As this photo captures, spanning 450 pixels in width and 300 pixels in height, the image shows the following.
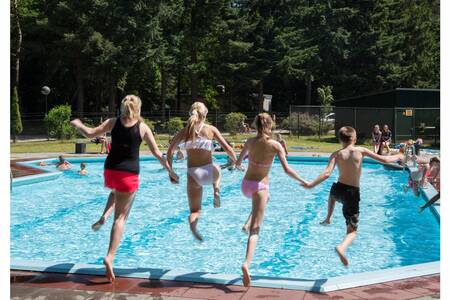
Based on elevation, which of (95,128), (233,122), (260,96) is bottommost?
(95,128)

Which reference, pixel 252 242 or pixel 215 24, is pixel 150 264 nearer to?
pixel 252 242

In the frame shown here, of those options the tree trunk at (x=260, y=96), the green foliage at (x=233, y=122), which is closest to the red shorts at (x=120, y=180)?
the green foliage at (x=233, y=122)

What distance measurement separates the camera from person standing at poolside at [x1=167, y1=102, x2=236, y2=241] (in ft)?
21.7

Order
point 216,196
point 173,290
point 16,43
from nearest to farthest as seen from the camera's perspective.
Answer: point 173,290, point 216,196, point 16,43

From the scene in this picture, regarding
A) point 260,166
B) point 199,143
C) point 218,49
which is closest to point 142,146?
point 218,49

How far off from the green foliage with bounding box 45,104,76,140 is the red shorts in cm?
2724

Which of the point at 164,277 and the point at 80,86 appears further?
the point at 80,86

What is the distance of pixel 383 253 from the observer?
962 cm

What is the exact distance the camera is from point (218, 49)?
4631cm

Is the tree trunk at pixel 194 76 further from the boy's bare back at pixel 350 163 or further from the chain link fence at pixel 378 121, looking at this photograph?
the boy's bare back at pixel 350 163

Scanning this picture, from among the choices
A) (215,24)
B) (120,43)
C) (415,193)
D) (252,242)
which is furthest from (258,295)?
(215,24)

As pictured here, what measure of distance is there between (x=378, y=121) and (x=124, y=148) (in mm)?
27812

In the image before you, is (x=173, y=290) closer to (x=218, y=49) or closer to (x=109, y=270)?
(x=109, y=270)

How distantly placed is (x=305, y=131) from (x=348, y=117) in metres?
3.97
